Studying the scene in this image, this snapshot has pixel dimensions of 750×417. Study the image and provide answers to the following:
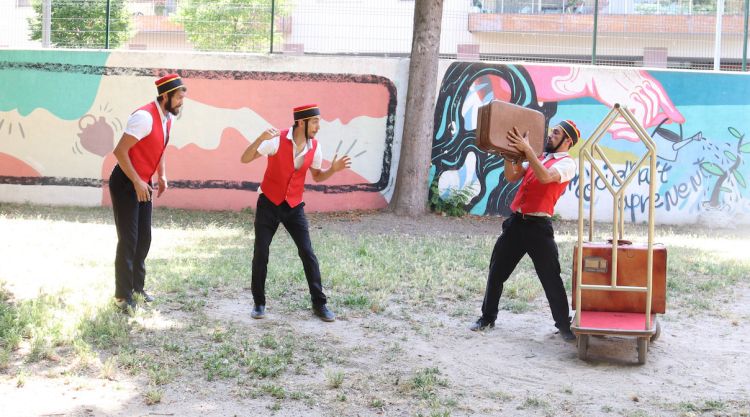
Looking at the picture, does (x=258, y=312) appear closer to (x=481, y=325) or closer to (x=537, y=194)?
(x=481, y=325)

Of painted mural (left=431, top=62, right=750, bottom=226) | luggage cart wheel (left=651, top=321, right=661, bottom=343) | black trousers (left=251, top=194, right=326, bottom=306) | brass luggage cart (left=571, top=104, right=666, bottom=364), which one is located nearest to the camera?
brass luggage cart (left=571, top=104, right=666, bottom=364)

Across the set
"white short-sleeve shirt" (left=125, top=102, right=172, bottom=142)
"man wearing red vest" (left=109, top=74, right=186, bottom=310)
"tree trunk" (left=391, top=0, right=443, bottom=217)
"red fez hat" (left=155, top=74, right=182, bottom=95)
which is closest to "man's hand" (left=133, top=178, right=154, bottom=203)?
"man wearing red vest" (left=109, top=74, right=186, bottom=310)

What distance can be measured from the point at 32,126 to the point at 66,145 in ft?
2.20

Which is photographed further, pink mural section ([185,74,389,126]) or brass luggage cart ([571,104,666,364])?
pink mural section ([185,74,389,126])

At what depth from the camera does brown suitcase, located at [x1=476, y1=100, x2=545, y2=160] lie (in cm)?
640

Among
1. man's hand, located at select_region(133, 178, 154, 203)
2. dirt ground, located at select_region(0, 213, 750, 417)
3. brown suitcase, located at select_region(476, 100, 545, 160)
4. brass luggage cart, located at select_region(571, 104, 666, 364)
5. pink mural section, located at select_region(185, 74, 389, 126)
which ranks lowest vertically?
dirt ground, located at select_region(0, 213, 750, 417)

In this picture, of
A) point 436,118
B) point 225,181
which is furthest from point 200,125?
point 436,118

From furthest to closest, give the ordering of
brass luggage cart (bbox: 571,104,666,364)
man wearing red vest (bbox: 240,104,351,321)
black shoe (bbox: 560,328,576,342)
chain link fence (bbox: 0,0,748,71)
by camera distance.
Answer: chain link fence (bbox: 0,0,748,71) → man wearing red vest (bbox: 240,104,351,321) → black shoe (bbox: 560,328,576,342) → brass luggage cart (bbox: 571,104,666,364)

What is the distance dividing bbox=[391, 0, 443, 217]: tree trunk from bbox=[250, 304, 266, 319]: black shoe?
653 centimetres

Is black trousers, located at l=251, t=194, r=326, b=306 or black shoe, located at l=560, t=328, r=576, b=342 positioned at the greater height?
black trousers, located at l=251, t=194, r=326, b=306

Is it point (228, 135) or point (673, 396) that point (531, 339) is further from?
point (228, 135)

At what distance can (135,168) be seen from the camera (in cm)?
700

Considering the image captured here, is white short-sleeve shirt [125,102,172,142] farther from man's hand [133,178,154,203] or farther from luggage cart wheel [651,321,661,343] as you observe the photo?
luggage cart wheel [651,321,661,343]

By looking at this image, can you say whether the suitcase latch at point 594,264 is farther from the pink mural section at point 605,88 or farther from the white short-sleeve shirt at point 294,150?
the pink mural section at point 605,88
